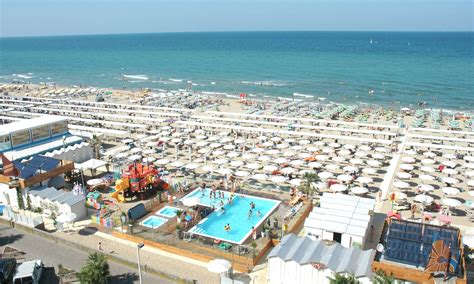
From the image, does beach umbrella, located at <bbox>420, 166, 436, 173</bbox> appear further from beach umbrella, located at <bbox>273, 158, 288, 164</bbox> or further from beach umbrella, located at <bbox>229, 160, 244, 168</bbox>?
beach umbrella, located at <bbox>229, 160, 244, 168</bbox>

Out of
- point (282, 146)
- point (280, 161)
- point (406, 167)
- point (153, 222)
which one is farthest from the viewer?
point (282, 146)

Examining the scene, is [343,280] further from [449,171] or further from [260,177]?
[449,171]

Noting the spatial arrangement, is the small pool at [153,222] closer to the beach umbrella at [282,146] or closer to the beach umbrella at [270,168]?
the beach umbrella at [270,168]

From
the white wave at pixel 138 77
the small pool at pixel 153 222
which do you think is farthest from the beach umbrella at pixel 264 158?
the white wave at pixel 138 77

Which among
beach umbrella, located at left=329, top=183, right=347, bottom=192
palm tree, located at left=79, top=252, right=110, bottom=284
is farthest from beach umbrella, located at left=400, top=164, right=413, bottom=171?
palm tree, located at left=79, top=252, right=110, bottom=284

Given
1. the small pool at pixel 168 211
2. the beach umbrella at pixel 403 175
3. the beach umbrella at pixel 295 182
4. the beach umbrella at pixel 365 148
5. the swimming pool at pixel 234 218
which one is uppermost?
the beach umbrella at pixel 365 148

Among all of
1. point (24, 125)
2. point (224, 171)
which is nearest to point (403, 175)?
point (224, 171)

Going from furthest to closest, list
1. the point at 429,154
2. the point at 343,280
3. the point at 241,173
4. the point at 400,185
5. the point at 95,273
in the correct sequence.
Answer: the point at 429,154 → the point at 241,173 → the point at 400,185 → the point at 95,273 → the point at 343,280
